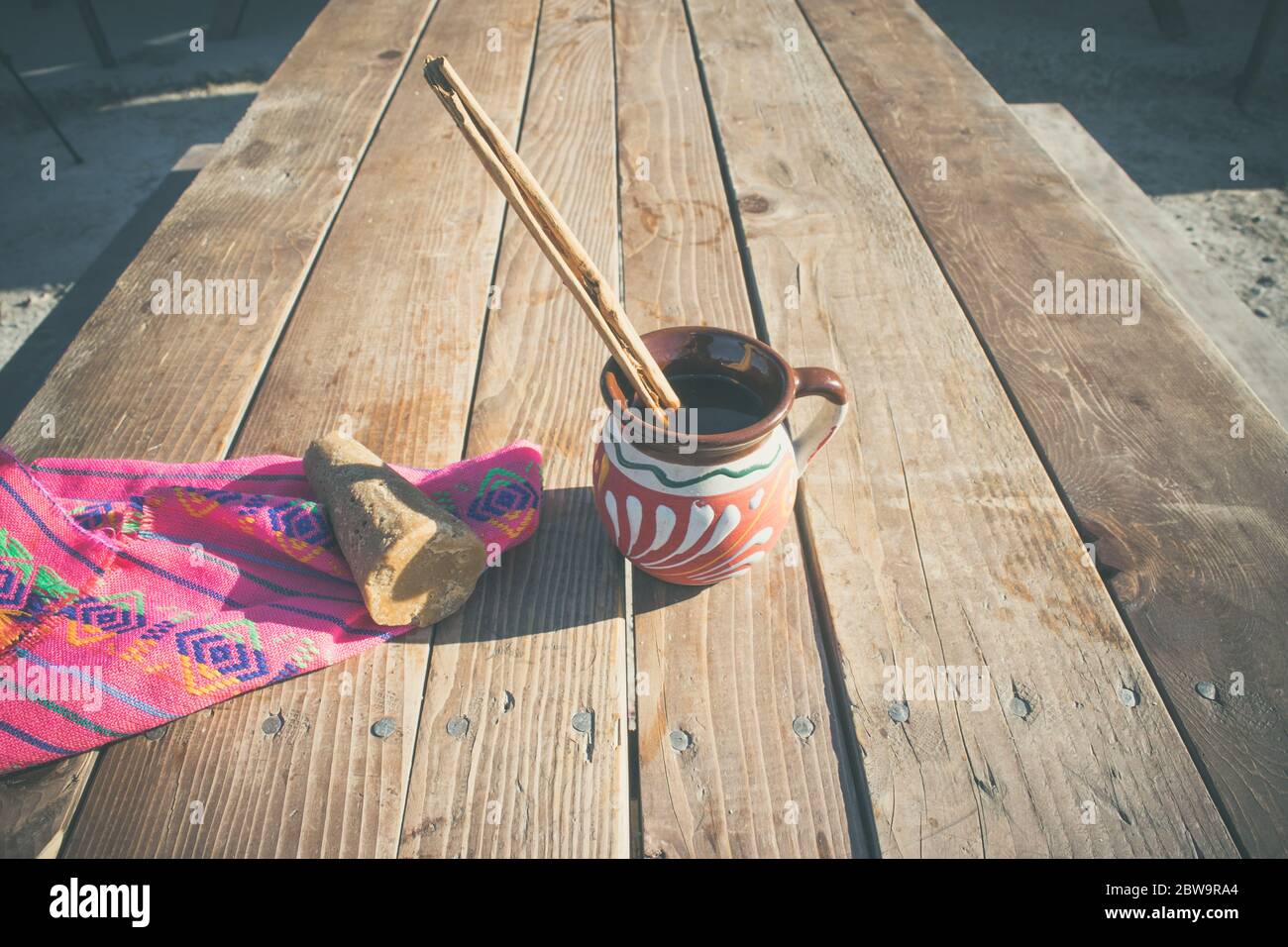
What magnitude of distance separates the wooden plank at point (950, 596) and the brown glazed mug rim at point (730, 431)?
0.99 ft

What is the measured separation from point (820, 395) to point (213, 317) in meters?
1.15

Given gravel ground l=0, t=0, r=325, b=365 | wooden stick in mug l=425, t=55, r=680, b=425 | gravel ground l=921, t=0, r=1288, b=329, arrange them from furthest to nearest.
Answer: gravel ground l=0, t=0, r=325, b=365, gravel ground l=921, t=0, r=1288, b=329, wooden stick in mug l=425, t=55, r=680, b=425

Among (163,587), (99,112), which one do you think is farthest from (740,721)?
(99,112)

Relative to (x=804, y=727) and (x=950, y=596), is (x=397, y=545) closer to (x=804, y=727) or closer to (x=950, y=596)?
(x=804, y=727)

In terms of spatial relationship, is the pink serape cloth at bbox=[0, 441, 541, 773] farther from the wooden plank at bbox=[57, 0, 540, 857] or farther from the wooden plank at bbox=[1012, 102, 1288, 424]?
the wooden plank at bbox=[1012, 102, 1288, 424]

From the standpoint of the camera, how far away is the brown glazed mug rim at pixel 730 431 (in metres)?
0.85

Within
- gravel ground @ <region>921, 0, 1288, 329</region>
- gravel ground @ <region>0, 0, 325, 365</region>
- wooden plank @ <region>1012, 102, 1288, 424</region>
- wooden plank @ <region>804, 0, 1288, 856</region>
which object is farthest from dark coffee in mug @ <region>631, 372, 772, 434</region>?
gravel ground @ <region>0, 0, 325, 365</region>

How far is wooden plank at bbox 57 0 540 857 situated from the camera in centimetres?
87

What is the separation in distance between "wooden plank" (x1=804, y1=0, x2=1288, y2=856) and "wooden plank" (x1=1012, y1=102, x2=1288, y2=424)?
0.48ft

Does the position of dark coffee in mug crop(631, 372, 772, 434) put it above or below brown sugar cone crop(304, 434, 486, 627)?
above

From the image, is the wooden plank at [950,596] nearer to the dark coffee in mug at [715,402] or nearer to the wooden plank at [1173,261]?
the dark coffee in mug at [715,402]

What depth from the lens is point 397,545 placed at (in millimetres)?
950

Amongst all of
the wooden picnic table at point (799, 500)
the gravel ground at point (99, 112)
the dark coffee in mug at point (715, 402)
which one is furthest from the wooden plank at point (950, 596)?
the gravel ground at point (99, 112)
